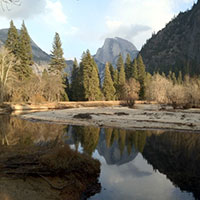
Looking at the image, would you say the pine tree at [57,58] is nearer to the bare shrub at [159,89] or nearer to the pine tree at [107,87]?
the pine tree at [107,87]

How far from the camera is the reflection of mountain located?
34.2 ft

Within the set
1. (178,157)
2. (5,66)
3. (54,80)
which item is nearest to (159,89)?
(54,80)

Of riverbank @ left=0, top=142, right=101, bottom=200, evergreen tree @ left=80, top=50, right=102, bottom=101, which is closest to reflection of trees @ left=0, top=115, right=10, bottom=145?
riverbank @ left=0, top=142, right=101, bottom=200

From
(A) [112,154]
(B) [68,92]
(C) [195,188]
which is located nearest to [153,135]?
(A) [112,154]

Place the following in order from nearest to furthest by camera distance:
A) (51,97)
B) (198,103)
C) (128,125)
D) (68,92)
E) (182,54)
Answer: (128,125)
(198,103)
(51,97)
(68,92)
(182,54)

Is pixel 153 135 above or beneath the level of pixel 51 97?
beneath

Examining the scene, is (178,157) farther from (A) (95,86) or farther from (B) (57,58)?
(B) (57,58)

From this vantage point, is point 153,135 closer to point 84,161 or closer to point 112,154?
point 112,154

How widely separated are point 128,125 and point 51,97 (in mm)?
37950

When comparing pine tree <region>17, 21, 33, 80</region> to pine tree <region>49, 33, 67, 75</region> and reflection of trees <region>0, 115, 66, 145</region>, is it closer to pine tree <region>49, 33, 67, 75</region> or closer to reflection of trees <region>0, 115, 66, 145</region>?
pine tree <region>49, 33, 67, 75</region>

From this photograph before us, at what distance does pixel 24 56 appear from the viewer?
5544cm

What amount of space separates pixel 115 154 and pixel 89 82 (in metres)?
51.6

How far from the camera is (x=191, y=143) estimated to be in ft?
45.0

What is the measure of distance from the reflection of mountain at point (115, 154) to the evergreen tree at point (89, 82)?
4831 cm
